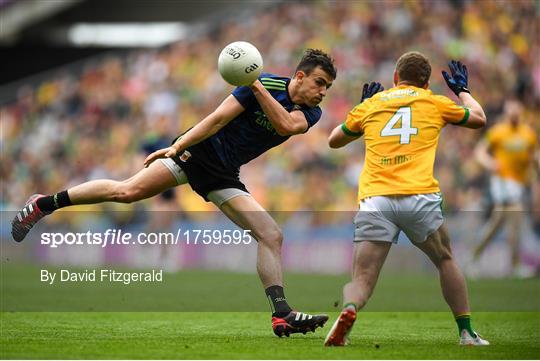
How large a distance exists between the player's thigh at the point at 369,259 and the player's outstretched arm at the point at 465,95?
105 cm

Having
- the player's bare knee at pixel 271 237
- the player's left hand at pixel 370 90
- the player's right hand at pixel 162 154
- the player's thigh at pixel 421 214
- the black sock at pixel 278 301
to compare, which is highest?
the player's left hand at pixel 370 90

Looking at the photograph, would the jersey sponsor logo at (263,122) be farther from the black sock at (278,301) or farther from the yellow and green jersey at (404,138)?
the black sock at (278,301)

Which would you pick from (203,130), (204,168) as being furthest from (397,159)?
(204,168)

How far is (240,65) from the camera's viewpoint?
766 centimetres

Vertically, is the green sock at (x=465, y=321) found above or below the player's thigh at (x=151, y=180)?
below

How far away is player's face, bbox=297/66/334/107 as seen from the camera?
26.4 feet

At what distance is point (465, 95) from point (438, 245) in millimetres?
1134

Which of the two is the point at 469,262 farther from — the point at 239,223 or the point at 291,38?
the point at 291,38

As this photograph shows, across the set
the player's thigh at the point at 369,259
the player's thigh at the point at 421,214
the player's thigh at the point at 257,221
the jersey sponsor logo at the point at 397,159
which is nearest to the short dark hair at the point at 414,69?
the jersey sponsor logo at the point at 397,159

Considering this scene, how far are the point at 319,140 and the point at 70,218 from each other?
632 cm

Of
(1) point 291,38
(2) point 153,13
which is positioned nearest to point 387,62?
(1) point 291,38

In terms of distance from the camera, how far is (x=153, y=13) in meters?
31.6

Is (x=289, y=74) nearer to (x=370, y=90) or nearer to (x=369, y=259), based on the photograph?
(x=370, y=90)

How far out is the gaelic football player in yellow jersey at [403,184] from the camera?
712 centimetres
